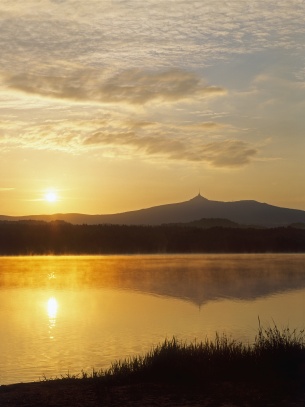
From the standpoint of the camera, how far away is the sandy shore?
930 centimetres

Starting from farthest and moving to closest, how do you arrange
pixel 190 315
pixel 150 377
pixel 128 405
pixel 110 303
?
pixel 110 303
pixel 190 315
pixel 150 377
pixel 128 405

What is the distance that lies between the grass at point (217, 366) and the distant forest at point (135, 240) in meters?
53.0

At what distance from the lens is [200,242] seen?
67000mm


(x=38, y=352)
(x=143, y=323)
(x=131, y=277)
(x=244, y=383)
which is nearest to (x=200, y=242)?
(x=131, y=277)

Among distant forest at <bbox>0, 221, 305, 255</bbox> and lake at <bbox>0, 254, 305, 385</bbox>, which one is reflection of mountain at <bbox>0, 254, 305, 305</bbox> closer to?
lake at <bbox>0, 254, 305, 385</bbox>

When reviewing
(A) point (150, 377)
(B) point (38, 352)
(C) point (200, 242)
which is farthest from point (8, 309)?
(C) point (200, 242)

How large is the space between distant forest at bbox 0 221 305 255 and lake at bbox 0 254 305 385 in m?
23.3

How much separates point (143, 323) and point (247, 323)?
2.99 meters

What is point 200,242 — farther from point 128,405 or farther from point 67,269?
point 128,405

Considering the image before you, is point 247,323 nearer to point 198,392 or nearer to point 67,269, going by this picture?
point 198,392

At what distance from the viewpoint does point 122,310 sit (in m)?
22.9

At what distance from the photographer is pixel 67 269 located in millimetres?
43406

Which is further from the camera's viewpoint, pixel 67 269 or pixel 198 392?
pixel 67 269

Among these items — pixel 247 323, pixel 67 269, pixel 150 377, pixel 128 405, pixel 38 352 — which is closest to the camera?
pixel 128 405
